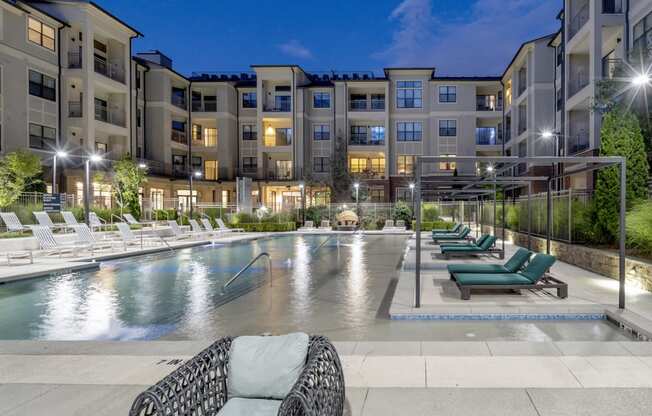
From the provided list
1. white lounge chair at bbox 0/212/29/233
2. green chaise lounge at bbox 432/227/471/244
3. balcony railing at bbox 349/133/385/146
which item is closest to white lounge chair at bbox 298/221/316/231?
balcony railing at bbox 349/133/385/146

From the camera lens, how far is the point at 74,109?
95.2ft

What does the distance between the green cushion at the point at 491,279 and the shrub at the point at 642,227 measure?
310 centimetres

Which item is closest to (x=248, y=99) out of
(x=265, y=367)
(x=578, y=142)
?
(x=578, y=142)

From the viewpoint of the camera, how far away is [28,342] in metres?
6.26

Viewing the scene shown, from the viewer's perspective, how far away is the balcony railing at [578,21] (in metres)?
22.8

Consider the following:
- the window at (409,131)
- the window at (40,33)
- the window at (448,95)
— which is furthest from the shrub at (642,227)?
the window at (448,95)

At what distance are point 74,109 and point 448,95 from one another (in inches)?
1216

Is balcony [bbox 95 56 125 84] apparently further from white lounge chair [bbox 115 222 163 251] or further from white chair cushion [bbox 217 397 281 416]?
white chair cushion [bbox 217 397 281 416]

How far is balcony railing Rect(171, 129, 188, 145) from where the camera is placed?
134ft

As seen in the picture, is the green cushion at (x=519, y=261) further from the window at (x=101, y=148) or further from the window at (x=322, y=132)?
the window at (x=322, y=132)

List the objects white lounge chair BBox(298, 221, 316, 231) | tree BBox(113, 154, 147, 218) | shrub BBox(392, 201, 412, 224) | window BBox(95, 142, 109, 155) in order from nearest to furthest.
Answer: tree BBox(113, 154, 147, 218), window BBox(95, 142, 109, 155), white lounge chair BBox(298, 221, 316, 231), shrub BBox(392, 201, 412, 224)

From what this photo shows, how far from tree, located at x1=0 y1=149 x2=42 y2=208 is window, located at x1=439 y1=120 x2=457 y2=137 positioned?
3221 centimetres

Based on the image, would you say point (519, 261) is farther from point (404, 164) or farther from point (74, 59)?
point (404, 164)

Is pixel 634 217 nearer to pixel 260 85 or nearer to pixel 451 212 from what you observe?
pixel 451 212
